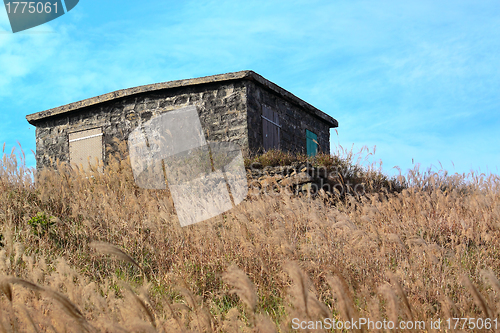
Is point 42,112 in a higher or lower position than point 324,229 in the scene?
higher

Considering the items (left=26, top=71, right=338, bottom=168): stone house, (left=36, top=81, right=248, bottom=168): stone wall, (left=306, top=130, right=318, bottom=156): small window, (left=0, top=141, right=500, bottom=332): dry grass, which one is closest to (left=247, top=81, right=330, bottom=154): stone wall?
(left=26, top=71, right=338, bottom=168): stone house

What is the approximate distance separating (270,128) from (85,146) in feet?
20.8

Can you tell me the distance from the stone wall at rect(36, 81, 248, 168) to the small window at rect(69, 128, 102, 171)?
177mm

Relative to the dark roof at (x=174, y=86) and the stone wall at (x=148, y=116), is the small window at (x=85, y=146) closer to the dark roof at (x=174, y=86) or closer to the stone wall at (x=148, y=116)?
the stone wall at (x=148, y=116)

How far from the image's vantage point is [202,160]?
28.5ft

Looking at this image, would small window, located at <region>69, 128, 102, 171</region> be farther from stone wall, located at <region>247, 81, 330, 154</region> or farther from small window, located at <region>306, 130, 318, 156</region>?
small window, located at <region>306, 130, 318, 156</region>

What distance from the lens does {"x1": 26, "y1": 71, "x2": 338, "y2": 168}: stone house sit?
11008mm

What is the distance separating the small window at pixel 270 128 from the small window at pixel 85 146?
555 centimetres

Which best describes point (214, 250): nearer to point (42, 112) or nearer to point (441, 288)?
point (441, 288)

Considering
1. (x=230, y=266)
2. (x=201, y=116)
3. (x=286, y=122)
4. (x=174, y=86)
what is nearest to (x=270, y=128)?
(x=286, y=122)

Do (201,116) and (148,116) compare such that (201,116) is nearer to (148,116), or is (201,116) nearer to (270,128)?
(148,116)

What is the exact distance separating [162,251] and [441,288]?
256cm

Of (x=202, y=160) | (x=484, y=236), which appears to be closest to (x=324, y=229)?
(x=484, y=236)

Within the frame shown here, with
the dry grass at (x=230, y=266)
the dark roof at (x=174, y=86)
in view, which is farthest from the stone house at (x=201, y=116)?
the dry grass at (x=230, y=266)
